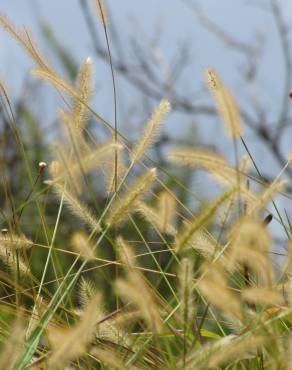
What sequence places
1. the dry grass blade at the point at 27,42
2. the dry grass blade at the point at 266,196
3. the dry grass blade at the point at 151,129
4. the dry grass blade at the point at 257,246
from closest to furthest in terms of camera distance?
1. the dry grass blade at the point at 257,246
2. the dry grass blade at the point at 266,196
3. the dry grass blade at the point at 151,129
4. the dry grass blade at the point at 27,42

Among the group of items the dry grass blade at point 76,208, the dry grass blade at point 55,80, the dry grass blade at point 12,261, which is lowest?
the dry grass blade at point 12,261

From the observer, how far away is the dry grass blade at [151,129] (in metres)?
0.86

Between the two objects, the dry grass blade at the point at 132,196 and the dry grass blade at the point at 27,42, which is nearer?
the dry grass blade at the point at 132,196

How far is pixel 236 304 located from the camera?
620mm

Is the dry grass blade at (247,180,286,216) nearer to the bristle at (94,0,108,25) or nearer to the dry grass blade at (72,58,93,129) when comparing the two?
the dry grass blade at (72,58,93,129)

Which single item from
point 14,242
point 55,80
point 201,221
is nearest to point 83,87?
point 55,80

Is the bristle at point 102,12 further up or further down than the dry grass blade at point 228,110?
further up

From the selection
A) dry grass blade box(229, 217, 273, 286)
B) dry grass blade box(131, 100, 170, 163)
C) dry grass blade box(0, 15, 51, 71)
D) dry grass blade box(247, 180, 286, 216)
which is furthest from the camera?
dry grass blade box(0, 15, 51, 71)

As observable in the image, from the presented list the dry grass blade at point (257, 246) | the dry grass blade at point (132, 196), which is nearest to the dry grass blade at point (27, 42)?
the dry grass blade at point (132, 196)

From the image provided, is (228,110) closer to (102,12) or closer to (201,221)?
(201,221)

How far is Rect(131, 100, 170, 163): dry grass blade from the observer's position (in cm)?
86

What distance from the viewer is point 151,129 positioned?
2.82 feet

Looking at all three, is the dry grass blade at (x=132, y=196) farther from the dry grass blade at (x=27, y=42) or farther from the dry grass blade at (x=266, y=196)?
the dry grass blade at (x=27, y=42)

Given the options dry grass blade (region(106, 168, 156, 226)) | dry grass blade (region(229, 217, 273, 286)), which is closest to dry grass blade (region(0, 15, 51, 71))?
dry grass blade (region(106, 168, 156, 226))
